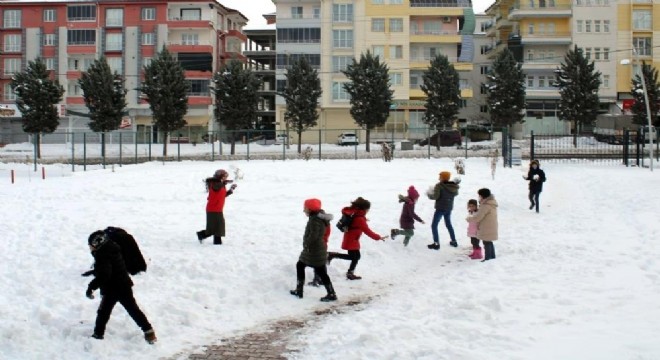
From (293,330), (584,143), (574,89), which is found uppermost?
(574,89)

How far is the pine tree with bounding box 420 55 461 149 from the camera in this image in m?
57.5

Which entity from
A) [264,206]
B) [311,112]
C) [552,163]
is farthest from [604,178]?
[311,112]

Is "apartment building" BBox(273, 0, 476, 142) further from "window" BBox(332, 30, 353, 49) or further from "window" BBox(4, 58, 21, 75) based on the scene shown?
"window" BBox(4, 58, 21, 75)

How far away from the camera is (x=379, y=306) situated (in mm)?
9938

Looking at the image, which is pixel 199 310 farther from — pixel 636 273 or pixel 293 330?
pixel 636 273

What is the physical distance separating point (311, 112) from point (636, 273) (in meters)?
45.7

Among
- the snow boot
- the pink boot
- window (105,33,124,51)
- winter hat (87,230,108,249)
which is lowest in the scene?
the snow boot

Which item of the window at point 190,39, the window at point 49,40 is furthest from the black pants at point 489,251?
the window at point 49,40

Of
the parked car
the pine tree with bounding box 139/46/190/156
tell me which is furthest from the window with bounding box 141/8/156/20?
the parked car

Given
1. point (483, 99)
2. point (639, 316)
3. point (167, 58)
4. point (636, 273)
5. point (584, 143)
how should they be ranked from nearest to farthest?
point (639, 316)
point (636, 273)
point (584, 143)
point (167, 58)
point (483, 99)

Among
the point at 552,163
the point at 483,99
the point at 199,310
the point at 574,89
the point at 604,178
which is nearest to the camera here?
the point at 199,310

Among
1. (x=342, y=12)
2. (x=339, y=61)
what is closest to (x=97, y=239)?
(x=339, y=61)

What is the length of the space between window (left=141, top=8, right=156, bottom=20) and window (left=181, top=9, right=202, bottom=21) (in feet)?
9.82

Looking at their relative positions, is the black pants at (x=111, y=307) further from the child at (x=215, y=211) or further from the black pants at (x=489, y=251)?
the black pants at (x=489, y=251)
